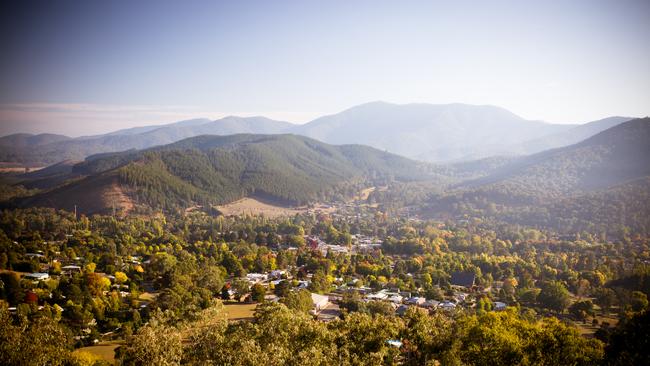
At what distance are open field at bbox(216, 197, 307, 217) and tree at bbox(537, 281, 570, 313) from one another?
223 feet

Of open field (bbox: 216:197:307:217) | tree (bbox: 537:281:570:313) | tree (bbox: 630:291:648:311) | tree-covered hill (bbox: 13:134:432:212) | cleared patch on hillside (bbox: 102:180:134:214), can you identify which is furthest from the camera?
open field (bbox: 216:197:307:217)

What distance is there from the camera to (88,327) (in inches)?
1012

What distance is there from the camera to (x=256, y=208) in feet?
340

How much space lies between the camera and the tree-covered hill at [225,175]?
8719 cm

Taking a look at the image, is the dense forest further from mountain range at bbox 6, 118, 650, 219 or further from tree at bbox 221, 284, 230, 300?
mountain range at bbox 6, 118, 650, 219

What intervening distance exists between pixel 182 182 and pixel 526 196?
3684 inches

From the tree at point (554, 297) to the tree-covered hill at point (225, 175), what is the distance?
255 ft

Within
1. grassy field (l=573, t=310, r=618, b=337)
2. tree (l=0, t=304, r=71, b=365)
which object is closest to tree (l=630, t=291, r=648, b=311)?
grassy field (l=573, t=310, r=618, b=337)

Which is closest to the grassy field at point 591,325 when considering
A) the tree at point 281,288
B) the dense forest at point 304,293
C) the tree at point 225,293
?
the dense forest at point 304,293

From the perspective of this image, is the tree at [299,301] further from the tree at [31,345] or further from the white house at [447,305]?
the tree at [31,345]

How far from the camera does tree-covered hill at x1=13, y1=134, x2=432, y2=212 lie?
286ft

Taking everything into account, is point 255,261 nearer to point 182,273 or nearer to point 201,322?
point 182,273

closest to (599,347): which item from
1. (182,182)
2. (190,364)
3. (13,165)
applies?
(190,364)

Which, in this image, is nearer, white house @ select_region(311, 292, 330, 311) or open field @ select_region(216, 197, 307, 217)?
white house @ select_region(311, 292, 330, 311)
